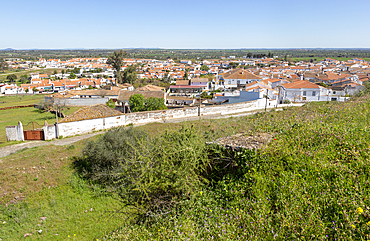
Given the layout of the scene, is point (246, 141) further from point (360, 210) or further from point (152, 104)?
point (152, 104)

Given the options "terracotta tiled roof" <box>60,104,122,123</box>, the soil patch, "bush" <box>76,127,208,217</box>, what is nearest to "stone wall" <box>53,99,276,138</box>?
"terracotta tiled roof" <box>60,104,122,123</box>

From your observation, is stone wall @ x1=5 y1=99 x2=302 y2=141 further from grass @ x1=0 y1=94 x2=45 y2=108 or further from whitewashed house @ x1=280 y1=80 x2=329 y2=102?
grass @ x1=0 y1=94 x2=45 y2=108

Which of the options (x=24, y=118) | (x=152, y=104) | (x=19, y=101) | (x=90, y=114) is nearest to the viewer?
(x=90, y=114)

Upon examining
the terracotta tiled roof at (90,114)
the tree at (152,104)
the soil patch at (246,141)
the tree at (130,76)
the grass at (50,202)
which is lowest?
the grass at (50,202)

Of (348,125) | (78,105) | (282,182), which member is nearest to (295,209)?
(282,182)

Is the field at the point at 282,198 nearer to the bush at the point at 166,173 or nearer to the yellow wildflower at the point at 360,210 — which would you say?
the yellow wildflower at the point at 360,210

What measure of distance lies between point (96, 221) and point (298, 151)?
711cm

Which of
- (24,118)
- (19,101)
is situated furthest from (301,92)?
(19,101)

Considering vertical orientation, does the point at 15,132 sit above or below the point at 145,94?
below

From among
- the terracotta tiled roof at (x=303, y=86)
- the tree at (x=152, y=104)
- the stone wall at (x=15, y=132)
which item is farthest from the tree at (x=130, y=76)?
the stone wall at (x=15, y=132)

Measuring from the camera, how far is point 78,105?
40.4m

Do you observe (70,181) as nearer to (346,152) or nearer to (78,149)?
(78,149)

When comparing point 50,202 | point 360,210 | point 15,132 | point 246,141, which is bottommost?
point 50,202

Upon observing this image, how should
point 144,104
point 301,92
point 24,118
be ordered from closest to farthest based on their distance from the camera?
point 24,118 → point 144,104 → point 301,92
